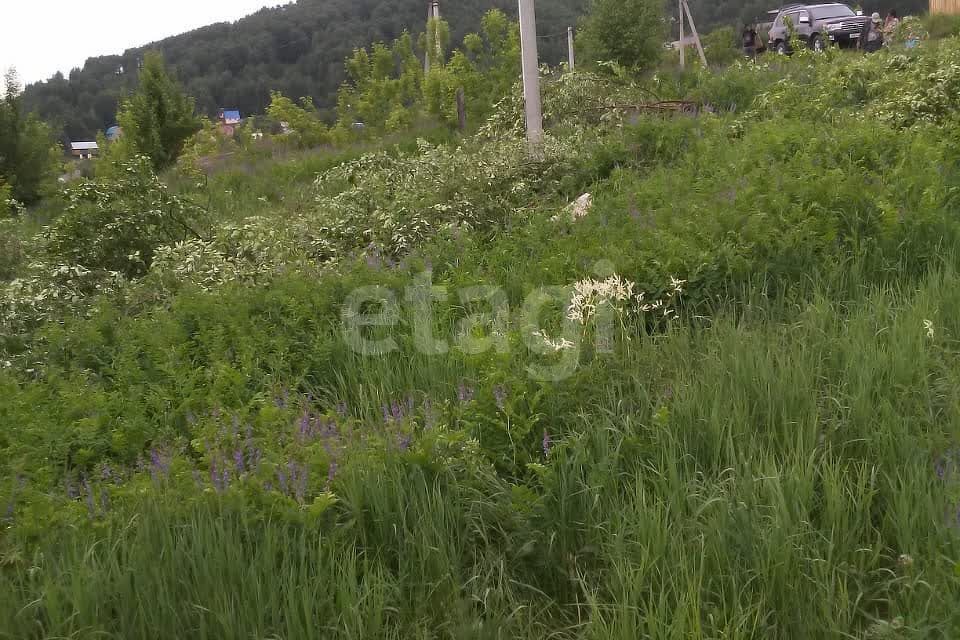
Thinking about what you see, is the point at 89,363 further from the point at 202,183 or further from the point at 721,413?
the point at 202,183

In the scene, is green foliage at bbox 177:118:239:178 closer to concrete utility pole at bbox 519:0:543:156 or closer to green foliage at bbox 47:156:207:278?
green foliage at bbox 47:156:207:278

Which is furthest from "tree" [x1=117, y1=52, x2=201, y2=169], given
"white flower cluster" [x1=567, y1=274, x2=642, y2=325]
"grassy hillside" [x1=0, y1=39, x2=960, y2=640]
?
"white flower cluster" [x1=567, y1=274, x2=642, y2=325]

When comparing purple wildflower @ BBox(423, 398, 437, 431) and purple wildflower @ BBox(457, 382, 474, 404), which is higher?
purple wildflower @ BBox(423, 398, 437, 431)

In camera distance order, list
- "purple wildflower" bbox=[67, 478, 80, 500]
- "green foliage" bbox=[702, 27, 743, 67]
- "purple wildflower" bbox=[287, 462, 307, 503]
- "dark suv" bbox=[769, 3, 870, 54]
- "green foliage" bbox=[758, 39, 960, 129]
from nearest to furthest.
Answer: "purple wildflower" bbox=[287, 462, 307, 503] → "purple wildflower" bbox=[67, 478, 80, 500] → "green foliage" bbox=[758, 39, 960, 129] → "dark suv" bbox=[769, 3, 870, 54] → "green foliage" bbox=[702, 27, 743, 67]

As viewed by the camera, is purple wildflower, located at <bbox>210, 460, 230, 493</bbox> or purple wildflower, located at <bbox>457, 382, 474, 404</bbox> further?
purple wildflower, located at <bbox>457, 382, 474, 404</bbox>

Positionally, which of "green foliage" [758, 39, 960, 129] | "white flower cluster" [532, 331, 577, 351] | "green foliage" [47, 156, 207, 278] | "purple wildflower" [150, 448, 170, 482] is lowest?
"purple wildflower" [150, 448, 170, 482]

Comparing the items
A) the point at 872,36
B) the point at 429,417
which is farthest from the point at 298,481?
the point at 872,36

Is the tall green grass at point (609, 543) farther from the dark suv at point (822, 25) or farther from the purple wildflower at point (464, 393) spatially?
the dark suv at point (822, 25)

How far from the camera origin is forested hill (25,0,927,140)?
49.6m

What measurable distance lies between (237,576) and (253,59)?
5681 centimetres

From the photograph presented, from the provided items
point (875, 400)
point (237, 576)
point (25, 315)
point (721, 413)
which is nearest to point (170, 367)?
point (237, 576)

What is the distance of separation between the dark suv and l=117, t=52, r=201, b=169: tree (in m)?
15.3

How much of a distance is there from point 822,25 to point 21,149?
68.2ft

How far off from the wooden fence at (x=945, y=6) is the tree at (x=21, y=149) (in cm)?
2493
